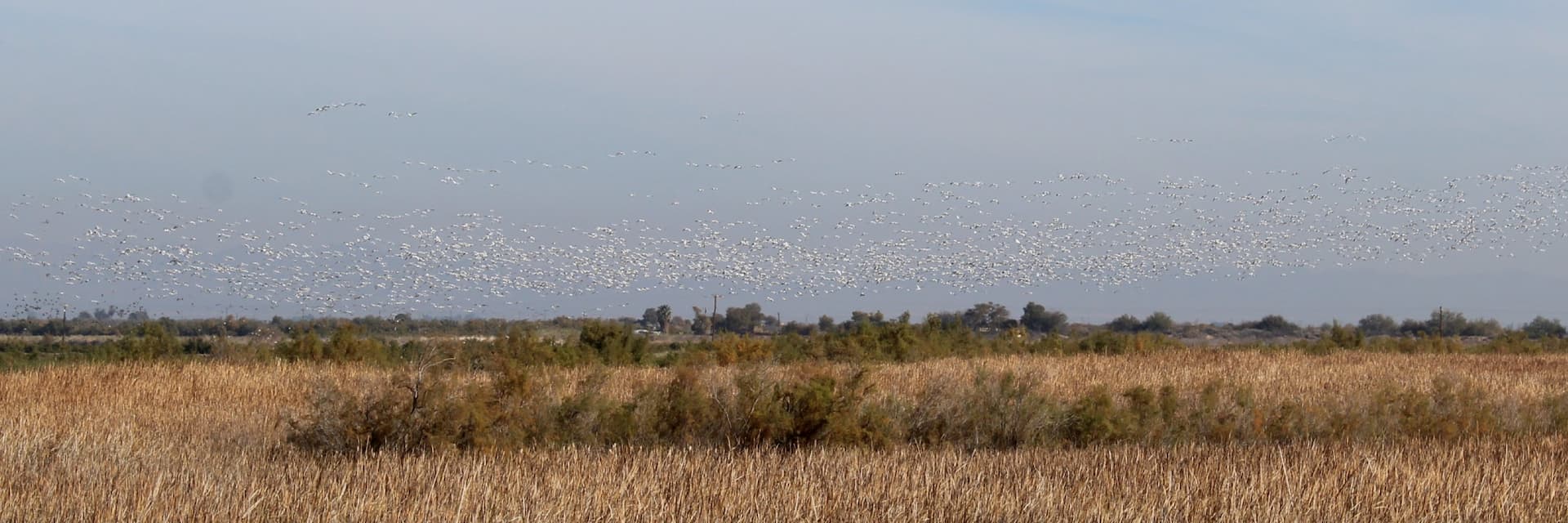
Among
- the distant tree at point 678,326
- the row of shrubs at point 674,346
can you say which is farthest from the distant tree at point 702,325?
the row of shrubs at point 674,346

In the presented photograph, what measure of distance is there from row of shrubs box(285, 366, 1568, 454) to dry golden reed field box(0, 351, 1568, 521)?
21.8 inches

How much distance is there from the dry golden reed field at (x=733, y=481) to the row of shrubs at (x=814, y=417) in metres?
0.55

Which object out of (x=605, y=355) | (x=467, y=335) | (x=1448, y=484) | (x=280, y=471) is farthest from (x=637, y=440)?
(x=605, y=355)

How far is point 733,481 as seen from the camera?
984 centimetres

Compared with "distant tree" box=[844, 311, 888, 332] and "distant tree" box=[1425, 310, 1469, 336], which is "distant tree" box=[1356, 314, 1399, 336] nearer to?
"distant tree" box=[1425, 310, 1469, 336]

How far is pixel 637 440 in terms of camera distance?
1458cm

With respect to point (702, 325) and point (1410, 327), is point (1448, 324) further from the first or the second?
point (702, 325)

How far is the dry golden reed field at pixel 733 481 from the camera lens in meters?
8.42

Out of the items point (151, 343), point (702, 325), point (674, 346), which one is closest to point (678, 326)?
point (702, 325)

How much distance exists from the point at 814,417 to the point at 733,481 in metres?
4.93

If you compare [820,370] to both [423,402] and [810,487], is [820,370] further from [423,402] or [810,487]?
[810,487]

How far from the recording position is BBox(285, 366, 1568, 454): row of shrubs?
13.4 metres

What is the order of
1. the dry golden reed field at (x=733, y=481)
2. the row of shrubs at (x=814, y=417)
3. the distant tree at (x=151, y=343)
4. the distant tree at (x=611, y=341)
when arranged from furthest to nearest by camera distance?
the distant tree at (x=611, y=341), the distant tree at (x=151, y=343), the row of shrubs at (x=814, y=417), the dry golden reed field at (x=733, y=481)

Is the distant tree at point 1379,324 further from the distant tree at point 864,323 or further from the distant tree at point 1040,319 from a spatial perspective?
the distant tree at point 864,323
